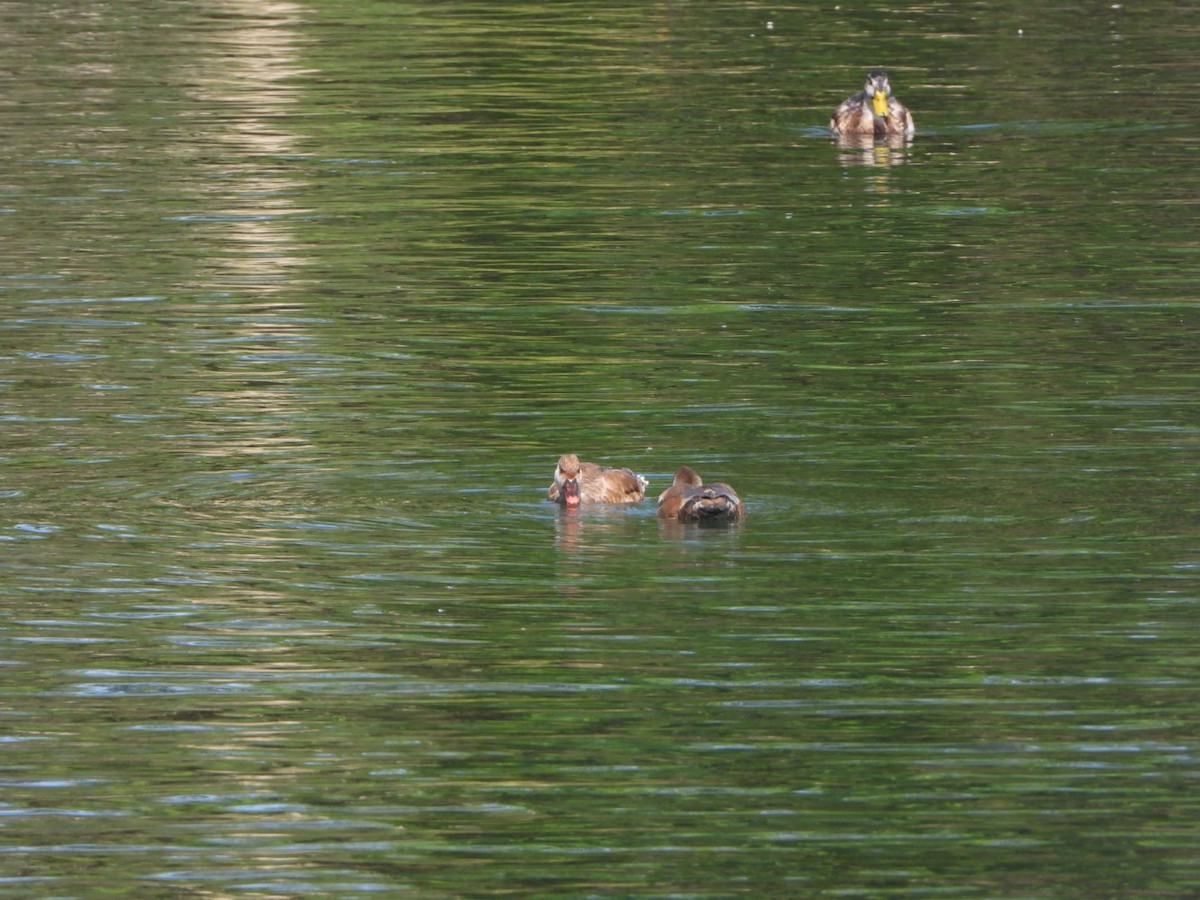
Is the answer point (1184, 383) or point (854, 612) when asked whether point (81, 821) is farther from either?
point (1184, 383)

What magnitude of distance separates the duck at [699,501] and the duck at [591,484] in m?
0.29

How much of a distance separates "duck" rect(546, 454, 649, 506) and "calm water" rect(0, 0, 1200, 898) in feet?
0.33

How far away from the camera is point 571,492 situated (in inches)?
569

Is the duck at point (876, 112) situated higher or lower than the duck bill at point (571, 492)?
higher

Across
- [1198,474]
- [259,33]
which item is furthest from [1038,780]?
[259,33]

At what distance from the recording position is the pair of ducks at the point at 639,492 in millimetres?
14070

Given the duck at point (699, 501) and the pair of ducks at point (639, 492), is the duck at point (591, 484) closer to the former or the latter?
the pair of ducks at point (639, 492)

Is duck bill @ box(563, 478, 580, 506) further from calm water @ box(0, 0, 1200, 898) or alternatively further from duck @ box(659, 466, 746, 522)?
duck @ box(659, 466, 746, 522)

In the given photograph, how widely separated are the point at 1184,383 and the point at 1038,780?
23.8 feet

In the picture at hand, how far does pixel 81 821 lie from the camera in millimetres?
10289

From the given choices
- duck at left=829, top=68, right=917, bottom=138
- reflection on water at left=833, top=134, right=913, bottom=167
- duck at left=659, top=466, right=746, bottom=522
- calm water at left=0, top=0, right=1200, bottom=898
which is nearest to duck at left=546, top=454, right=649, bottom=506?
calm water at left=0, top=0, right=1200, bottom=898

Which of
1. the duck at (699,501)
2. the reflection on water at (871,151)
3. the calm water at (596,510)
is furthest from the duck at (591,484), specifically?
the reflection on water at (871,151)

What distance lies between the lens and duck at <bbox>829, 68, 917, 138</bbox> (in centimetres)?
2777

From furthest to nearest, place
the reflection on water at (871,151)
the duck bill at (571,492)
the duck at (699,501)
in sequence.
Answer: the reflection on water at (871,151)
the duck bill at (571,492)
the duck at (699,501)
